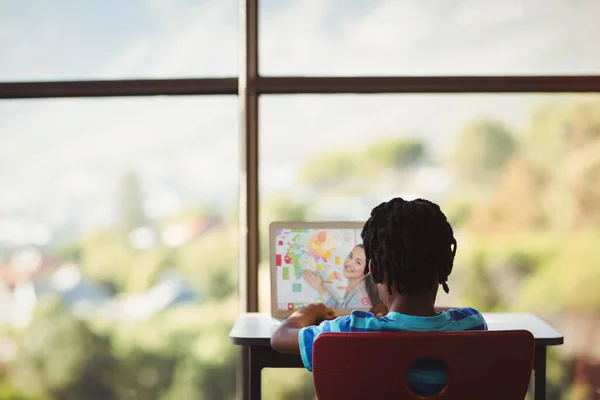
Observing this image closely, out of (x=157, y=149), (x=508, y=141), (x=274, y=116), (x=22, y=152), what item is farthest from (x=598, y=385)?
(x=22, y=152)

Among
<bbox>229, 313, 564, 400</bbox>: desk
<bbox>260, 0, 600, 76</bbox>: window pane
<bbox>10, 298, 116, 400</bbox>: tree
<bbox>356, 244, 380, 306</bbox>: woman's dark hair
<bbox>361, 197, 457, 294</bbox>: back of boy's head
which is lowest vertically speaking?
<bbox>10, 298, 116, 400</bbox>: tree

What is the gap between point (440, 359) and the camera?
156 cm

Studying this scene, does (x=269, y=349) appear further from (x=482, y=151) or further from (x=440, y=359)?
(x=482, y=151)

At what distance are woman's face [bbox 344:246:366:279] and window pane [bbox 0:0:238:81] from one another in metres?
0.93

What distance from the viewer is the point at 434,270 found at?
1676 mm

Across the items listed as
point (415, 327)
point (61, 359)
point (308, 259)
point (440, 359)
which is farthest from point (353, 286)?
point (61, 359)

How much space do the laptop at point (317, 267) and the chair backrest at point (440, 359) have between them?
81 centimetres

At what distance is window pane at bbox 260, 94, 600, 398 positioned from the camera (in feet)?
9.50

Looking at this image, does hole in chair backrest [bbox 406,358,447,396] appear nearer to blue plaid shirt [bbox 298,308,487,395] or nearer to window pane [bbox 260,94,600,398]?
blue plaid shirt [bbox 298,308,487,395]

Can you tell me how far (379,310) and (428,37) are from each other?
1.14 metres

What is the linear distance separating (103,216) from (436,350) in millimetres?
1772

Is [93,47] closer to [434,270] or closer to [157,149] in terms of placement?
[157,149]

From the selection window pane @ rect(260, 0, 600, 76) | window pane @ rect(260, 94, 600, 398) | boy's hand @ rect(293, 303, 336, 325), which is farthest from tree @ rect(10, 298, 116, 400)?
window pane @ rect(260, 0, 600, 76)

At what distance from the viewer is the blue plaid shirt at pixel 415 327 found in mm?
1592
